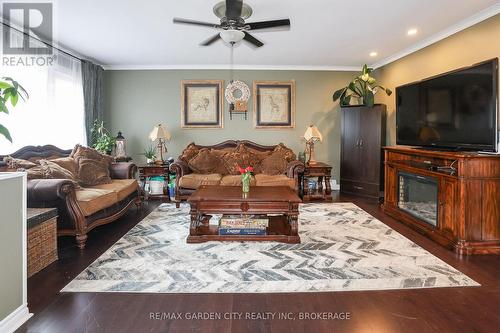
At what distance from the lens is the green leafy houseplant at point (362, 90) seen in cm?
548

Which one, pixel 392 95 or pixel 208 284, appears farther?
pixel 392 95

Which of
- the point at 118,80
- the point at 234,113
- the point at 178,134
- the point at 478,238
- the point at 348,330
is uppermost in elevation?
the point at 118,80

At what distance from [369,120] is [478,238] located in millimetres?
2980

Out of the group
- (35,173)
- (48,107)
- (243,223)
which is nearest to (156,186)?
(48,107)

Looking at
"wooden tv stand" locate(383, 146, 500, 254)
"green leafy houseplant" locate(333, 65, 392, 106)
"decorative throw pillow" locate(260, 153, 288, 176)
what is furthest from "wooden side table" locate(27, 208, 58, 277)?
"green leafy houseplant" locate(333, 65, 392, 106)

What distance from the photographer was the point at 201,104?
6.19 m

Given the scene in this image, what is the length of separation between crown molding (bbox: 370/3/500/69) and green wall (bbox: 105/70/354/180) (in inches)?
45.3

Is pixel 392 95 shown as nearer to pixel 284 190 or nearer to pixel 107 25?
pixel 284 190

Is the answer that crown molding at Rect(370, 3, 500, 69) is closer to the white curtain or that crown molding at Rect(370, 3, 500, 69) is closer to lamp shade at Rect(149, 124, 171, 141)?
lamp shade at Rect(149, 124, 171, 141)

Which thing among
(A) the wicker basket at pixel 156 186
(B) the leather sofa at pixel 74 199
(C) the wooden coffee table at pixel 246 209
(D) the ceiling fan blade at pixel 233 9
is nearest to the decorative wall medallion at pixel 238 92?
(A) the wicker basket at pixel 156 186

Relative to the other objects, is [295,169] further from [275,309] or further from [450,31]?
[275,309]

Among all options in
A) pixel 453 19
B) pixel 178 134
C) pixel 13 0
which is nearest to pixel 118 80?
pixel 178 134

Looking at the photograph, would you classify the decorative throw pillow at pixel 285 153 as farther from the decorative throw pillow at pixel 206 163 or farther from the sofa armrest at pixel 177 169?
the sofa armrest at pixel 177 169

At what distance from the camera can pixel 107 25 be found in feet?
12.8
